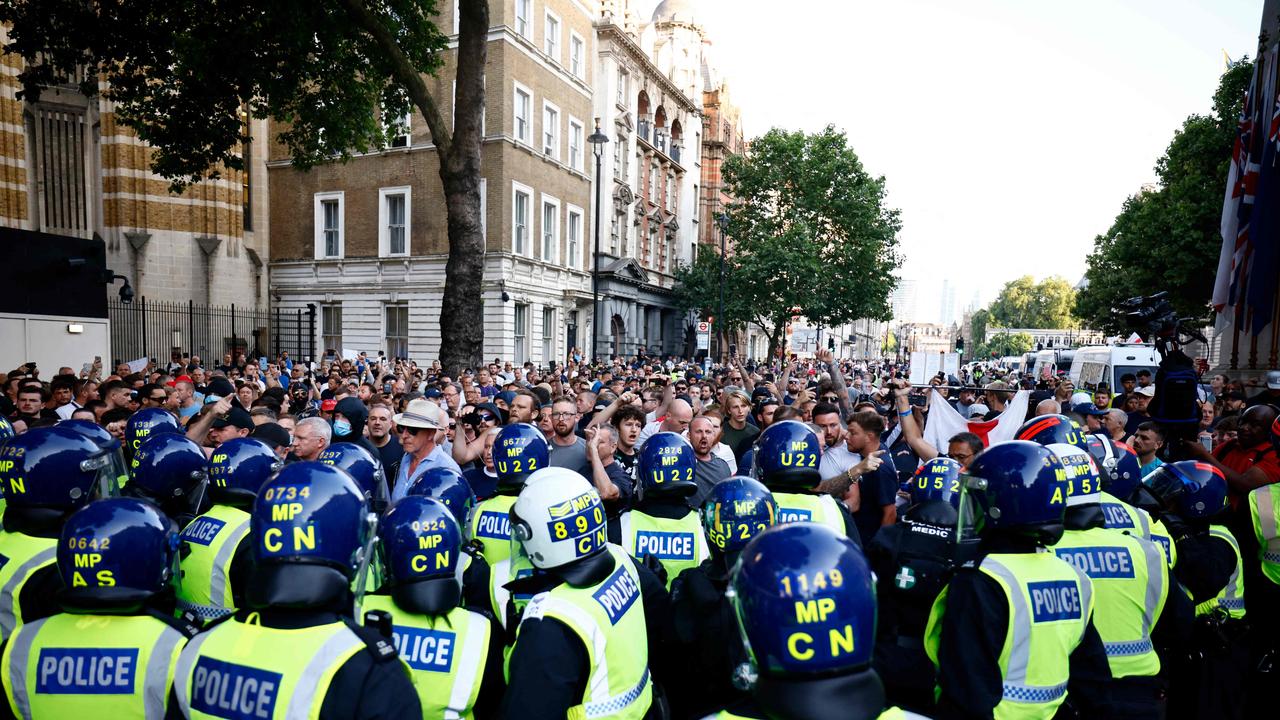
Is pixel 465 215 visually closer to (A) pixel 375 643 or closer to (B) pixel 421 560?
(B) pixel 421 560

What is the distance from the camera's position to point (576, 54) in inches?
1278

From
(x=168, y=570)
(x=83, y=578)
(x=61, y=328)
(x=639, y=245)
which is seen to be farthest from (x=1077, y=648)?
(x=639, y=245)

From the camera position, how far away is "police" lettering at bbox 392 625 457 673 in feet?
8.84

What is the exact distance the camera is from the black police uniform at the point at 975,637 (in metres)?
2.75

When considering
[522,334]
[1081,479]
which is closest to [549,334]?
[522,334]

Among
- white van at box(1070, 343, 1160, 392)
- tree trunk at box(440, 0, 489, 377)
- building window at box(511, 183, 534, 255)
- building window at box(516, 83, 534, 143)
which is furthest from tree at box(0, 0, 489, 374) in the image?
white van at box(1070, 343, 1160, 392)

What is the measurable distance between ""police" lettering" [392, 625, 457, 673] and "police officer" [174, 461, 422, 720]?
0.39 meters

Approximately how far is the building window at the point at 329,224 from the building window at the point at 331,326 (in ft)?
6.98

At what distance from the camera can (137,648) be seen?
2480 mm

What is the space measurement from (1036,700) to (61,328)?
60.4 ft

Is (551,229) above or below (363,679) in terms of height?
above

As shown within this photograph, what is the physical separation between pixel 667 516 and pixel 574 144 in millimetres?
30529

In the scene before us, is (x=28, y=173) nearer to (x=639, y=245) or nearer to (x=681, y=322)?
(x=639, y=245)

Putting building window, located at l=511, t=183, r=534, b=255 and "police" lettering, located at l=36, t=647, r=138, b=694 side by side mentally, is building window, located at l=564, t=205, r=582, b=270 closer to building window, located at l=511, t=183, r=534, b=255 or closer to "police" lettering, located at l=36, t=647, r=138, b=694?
building window, located at l=511, t=183, r=534, b=255
